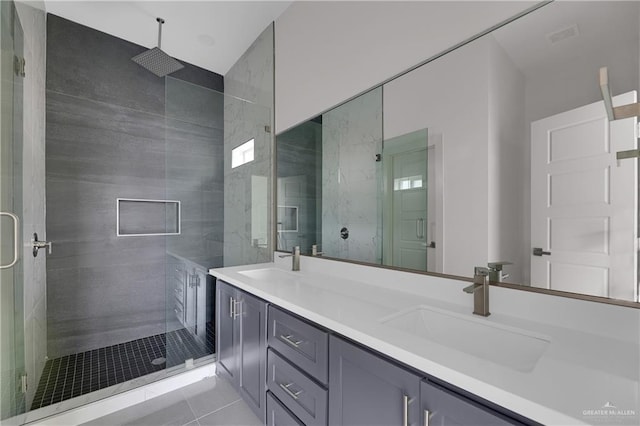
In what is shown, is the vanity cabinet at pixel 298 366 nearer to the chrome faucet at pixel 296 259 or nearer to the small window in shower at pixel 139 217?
the chrome faucet at pixel 296 259

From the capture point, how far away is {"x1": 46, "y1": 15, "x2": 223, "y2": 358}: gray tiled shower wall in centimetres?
229

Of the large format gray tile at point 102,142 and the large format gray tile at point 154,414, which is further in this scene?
the large format gray tile at point 102,142

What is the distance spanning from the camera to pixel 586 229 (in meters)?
0.85

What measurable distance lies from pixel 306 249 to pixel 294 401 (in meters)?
1.00

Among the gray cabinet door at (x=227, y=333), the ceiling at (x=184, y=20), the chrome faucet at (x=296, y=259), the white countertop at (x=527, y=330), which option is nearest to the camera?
the white countertop at (x=527, y=330)

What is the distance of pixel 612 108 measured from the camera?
2.32 ft

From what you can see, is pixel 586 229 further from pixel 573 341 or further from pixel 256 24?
pixel 256 24

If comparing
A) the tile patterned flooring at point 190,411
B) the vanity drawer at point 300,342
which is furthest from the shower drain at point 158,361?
the vanity drawer at point 300,342

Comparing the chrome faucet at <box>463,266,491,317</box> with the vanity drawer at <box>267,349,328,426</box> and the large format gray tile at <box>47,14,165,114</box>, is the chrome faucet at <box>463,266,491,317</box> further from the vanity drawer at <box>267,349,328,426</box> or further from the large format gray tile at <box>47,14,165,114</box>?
the large format gray tile at <box>47,14,165,114</box>

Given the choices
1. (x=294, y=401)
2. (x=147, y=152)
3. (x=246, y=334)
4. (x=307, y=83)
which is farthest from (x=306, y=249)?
(x=147, y=152)

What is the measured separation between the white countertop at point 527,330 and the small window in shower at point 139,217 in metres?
1.88

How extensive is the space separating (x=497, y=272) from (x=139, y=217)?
290 centimetres

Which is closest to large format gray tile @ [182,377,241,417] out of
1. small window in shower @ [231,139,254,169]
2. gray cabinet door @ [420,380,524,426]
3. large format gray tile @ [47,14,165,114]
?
gray cabinet door @ [420,380,524,426]

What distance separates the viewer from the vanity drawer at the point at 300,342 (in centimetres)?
105
